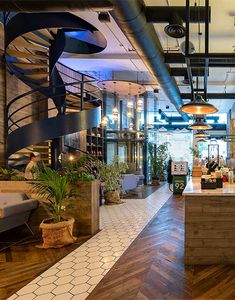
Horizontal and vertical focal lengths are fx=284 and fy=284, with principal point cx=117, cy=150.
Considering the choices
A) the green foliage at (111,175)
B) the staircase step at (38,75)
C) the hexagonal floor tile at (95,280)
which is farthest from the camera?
the green foliage at (111,175)

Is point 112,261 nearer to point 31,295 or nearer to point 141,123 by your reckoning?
point 31,295

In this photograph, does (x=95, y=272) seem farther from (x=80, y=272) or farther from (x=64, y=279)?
(x=64, y=279)

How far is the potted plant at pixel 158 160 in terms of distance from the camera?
15117 millimetres

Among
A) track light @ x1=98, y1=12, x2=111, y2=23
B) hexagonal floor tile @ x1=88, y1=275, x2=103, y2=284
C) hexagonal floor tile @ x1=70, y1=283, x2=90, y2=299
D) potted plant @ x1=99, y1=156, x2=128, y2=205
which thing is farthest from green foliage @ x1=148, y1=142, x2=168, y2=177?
hexagonal floor tile @ x1=70, y1=283, x2=90, y2=299

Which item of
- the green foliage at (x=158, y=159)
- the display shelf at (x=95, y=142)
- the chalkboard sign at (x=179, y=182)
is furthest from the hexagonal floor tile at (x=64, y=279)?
the green foliage at (x=158, y=159)

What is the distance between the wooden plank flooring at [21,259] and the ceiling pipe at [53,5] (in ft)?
10.6

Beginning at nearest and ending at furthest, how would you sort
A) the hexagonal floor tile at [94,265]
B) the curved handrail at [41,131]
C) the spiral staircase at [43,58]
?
the hexagonal floor tile at [94,265], the spiral staircase at [43,58], the curved handrail at [41,131]

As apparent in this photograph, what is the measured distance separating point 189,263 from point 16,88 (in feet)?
18.7

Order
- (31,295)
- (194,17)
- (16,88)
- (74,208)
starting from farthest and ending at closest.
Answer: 1. (16,88)
2. (74,208)
3. (194,17)
4. (31,295)

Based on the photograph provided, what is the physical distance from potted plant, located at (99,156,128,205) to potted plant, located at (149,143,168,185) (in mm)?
6583

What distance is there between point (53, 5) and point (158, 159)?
12.4 metres

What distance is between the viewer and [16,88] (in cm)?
705

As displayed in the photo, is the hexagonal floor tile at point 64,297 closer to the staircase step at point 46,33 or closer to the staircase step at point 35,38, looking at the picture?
the staircase step at point 35,38

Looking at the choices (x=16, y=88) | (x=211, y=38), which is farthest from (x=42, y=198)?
(x=211, y=38)
